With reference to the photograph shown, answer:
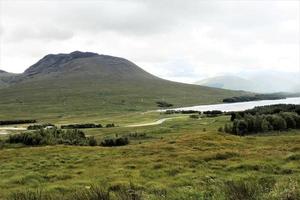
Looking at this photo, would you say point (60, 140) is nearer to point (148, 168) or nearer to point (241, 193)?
point (148, 168)

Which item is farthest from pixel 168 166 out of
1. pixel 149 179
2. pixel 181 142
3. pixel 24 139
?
pixel 24 139

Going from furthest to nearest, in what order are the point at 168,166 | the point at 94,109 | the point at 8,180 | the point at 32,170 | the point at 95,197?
the point at 94,109
the point at 32,170
the point at 168,166
the point at 8,180
the point at 95,197

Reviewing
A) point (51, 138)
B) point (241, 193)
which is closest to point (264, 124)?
point (51, 138)

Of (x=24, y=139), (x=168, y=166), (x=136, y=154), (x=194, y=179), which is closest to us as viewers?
(x=194, y=179)

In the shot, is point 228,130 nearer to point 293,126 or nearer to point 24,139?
point 293,126

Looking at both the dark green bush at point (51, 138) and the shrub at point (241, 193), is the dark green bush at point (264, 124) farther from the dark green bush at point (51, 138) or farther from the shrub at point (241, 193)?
the shrub at point (241, 193)

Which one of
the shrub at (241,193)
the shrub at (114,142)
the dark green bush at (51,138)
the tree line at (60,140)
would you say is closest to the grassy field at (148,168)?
the shrub at (241,193)

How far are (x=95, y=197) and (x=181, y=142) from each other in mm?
38069

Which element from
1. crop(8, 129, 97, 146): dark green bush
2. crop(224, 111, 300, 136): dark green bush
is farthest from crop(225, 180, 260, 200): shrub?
crop(224, 111, 300, 136): dark green bush

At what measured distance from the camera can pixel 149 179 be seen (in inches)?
1066

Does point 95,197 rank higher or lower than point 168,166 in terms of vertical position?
higher

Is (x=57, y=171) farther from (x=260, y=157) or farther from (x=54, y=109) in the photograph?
(x=54, y=109)

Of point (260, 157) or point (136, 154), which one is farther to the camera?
point (136, 154)

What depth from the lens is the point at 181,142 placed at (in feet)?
163
